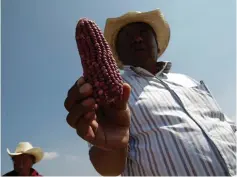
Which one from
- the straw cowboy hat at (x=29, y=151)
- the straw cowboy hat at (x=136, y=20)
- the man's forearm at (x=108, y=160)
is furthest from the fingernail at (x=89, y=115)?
the straw cowboy hat at (x=29, y=151)

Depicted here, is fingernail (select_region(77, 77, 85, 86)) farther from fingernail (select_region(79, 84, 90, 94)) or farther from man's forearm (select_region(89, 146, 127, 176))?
man's forearm (select_region(89, 146, 127, 176))

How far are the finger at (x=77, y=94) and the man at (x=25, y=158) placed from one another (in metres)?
6.24

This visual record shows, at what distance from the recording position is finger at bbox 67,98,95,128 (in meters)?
1.79

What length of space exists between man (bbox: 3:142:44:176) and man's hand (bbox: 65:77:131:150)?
240 inches

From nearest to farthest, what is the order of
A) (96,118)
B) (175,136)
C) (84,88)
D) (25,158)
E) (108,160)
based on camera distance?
(84,88), (96,118), (108,160), (175,136), (25,158)

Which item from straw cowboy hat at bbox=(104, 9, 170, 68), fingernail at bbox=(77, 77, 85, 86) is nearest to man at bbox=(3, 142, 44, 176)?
straw cowboy hat at bbox=(104, 9, 170, 68)

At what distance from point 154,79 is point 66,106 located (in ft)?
5.11

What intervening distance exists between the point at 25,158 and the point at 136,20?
19.7ft

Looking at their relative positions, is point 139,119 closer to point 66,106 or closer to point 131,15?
point 66,106

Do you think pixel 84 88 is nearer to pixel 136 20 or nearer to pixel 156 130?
pixel 156 130

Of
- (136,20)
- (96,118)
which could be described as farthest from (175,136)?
(136,20)

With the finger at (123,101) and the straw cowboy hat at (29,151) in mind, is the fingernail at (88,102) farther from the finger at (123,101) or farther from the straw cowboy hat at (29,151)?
the straw cowboy hat at (29,151)

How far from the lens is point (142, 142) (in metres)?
2.69

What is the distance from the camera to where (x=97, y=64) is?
183 centimetres
